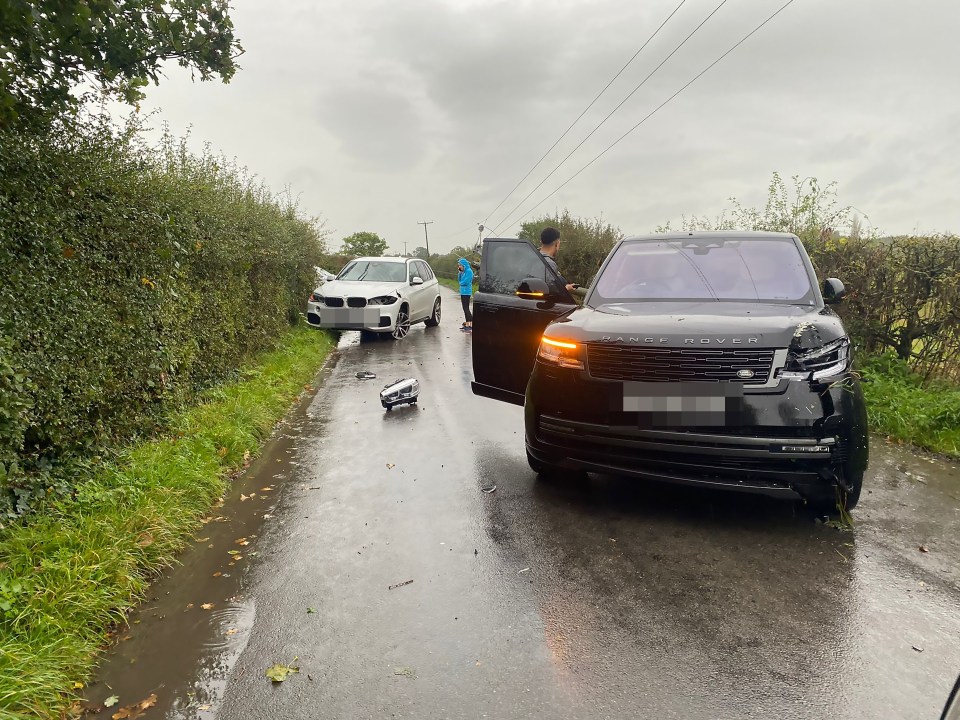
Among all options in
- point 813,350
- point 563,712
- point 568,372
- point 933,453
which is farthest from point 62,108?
point 933,453

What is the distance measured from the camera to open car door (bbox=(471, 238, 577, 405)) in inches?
215

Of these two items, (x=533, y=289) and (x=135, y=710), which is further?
(x=533, y=289)

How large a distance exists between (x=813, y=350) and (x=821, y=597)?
4.43ft

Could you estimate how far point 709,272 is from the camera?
4.89 meters

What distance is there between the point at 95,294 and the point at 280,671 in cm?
310

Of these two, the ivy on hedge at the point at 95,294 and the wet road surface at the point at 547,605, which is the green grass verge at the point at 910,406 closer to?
the wet road surface at the point at 547,605

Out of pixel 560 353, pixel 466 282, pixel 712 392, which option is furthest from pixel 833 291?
pixel 466 282

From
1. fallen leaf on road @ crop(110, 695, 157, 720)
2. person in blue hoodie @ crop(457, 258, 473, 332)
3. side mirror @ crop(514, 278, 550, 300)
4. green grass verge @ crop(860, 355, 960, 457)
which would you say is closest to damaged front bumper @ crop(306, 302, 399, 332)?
person in blue hoodie @ crop(457, 258, 473, 332)

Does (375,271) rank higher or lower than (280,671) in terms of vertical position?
higher

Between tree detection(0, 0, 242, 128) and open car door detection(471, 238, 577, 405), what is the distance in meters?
3.00

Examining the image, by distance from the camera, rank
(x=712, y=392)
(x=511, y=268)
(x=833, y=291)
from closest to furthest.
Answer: (x=712, y=392)
(x=833, y=291)
(x=511, y=268)

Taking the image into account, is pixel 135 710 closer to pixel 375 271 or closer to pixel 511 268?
pixel 511 268

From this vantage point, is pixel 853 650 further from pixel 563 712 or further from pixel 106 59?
pixel 106 59

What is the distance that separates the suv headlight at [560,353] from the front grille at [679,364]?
0.13 m
